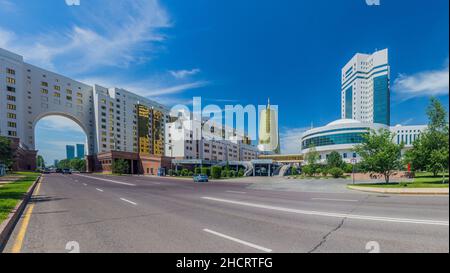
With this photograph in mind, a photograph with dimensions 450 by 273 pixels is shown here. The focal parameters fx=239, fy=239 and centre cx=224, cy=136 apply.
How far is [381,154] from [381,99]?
133720 millimetres

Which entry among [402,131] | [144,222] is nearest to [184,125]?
[402,131]

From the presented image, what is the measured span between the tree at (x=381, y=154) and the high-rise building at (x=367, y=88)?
410ft

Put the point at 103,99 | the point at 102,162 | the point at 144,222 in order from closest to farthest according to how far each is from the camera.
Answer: the point at 144,222, the point at 102,162, the point at 103,99

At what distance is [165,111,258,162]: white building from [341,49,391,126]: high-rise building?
77.3 metres

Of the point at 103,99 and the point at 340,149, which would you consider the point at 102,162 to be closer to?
the point at 103,99

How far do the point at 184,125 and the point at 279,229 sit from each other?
4112 inches

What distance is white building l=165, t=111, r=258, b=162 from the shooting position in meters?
104

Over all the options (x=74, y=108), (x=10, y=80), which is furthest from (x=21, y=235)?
(x=74, y=108)

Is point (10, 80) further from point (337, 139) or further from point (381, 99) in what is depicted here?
point (381, 99)

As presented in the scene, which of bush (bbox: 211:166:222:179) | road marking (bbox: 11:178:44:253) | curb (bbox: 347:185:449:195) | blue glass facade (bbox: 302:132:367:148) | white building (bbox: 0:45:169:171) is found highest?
white building (bbox: 0:45:169:171)

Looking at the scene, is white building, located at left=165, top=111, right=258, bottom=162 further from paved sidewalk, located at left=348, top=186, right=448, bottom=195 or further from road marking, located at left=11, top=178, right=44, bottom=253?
road marking, located at left=11, top=178, right=44, bottom=253

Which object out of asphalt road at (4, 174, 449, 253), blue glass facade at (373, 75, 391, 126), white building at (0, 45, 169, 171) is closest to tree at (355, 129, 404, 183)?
asphalt road at (4, 174, 449, 253)
